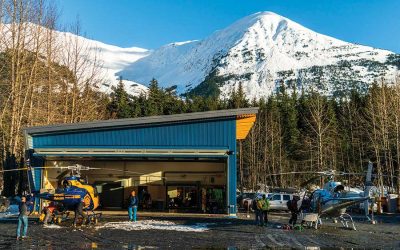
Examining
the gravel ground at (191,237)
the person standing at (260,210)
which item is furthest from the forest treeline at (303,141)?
the gravel ground at (191,237)

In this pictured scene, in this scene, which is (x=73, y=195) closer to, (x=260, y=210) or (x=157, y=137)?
(x=157, y=137)

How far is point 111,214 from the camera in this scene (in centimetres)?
2769

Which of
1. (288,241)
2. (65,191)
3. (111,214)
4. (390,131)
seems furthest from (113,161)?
(390,131)

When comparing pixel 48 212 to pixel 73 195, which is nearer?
pixel 73 195

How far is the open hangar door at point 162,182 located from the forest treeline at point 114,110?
6666mm

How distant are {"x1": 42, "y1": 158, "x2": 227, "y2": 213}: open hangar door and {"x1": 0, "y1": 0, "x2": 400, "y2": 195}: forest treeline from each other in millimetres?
6666

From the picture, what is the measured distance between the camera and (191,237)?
55.6 ft

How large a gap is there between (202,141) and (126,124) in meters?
4.43

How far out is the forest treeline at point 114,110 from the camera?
34.6m

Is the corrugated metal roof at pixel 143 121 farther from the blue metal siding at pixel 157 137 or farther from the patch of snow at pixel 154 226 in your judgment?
the patch of snow at pixel 154 226

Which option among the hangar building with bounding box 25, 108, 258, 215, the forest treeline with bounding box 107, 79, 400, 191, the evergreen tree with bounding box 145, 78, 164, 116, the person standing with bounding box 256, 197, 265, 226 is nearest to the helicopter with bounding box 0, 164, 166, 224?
the hangar building with bounding box 25, 108, 258, 215

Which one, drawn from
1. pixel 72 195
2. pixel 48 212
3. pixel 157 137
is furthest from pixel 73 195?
pixel 157 137

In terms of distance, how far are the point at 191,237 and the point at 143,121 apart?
11.5m

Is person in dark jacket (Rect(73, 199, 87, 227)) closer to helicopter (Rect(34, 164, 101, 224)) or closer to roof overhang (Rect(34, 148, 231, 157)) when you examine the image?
helicopter (Rect(34, 164, 101, 224))
